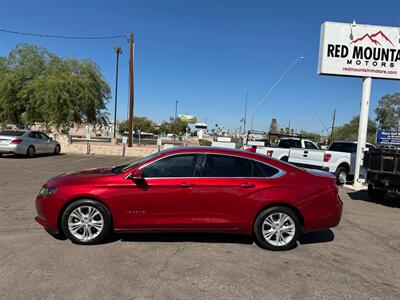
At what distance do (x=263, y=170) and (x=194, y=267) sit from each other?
183 cm

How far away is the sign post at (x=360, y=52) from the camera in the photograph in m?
13.0

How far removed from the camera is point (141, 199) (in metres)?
4.96

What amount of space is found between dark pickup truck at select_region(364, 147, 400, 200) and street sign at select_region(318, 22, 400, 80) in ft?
16.8

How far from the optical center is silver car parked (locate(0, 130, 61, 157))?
17.4m

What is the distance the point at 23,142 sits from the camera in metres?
17.8

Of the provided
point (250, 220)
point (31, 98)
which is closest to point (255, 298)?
point (250, 220)

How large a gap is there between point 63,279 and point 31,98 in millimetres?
27121

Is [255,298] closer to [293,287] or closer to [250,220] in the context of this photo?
[293,287]

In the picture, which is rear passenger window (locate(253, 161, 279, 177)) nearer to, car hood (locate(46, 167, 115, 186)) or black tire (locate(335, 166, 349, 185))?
car hood (locate(46, 167, 115, 186))

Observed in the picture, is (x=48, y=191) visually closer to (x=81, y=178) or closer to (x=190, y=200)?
(x=81, y=178)

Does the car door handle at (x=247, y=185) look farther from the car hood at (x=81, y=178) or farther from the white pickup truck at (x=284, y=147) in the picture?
the white pickup truck at (x=284, y=147)

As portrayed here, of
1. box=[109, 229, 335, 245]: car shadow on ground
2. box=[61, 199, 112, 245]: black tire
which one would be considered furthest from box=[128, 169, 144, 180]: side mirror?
box=[109, 229, 335, 245]: car shadow on ground

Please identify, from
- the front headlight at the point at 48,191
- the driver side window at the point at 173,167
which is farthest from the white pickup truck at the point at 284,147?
the front headlight at the point at 48,191

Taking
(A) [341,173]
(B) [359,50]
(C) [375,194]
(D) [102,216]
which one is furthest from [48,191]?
(B) [359,50]
